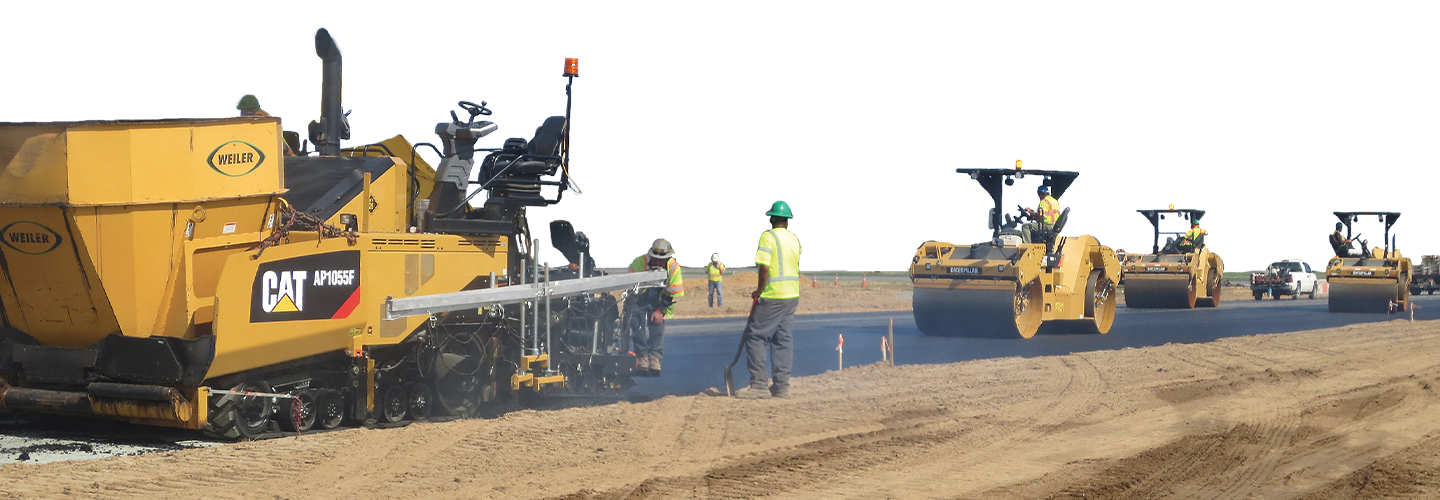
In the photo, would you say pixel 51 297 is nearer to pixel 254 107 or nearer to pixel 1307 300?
pixel 254 107

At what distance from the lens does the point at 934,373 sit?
12.5 m

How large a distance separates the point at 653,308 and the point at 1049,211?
815 centimetres

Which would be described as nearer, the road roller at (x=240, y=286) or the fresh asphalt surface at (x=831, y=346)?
the road roller at (x=240, y=286)

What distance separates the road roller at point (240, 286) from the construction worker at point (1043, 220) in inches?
392

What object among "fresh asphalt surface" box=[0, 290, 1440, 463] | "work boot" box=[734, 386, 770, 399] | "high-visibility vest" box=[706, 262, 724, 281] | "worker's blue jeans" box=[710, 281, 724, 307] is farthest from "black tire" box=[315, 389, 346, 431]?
"worker's blue jeans" box=[710, 281, 724, 307]

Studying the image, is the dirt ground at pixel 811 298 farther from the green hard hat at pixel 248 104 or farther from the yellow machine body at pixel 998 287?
the green hard hat at pixel 248 104

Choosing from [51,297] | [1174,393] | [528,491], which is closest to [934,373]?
[1174,393]

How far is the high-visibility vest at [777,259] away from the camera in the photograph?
34.3 ft

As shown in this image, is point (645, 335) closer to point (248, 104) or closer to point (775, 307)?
point (775, 307)

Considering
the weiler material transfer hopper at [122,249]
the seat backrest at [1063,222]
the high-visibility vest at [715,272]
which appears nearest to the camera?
the weiler material transfer hopper at [122,249]

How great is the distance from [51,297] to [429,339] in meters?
2.64

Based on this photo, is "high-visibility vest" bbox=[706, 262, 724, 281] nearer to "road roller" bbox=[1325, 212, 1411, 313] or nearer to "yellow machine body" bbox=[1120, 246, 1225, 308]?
"yellow machine body" bbox=[1120, 246, 1225, 308]

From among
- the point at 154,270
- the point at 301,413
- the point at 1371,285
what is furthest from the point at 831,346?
the point at 1371,285

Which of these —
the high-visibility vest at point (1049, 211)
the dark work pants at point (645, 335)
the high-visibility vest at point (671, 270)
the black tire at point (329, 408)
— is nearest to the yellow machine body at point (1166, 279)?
the high-visibility vest at point (1049, 211)
